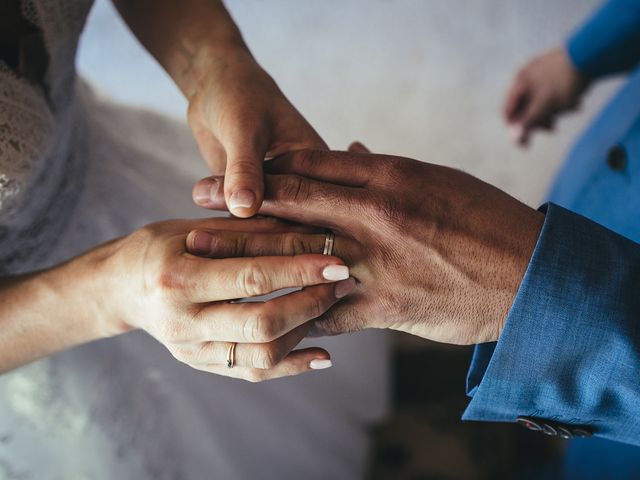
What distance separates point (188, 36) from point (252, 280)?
49 centimetres

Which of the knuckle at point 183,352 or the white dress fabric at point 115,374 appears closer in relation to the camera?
the knuckle at point 183,352

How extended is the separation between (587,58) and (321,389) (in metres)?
0.94

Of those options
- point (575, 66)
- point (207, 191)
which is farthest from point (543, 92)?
point (207, 191)

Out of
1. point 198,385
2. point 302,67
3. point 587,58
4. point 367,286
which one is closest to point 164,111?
point 302,67

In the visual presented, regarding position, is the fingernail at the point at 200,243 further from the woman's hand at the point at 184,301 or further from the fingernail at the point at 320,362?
the fingernail at the point at 320,362

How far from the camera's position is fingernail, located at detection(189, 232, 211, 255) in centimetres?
61

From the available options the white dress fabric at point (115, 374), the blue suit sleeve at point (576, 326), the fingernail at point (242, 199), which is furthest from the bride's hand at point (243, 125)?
the blue suit sleeve at point (576, 326)

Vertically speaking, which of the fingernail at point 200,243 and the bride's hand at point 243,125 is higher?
the bride's hand at point 243,125

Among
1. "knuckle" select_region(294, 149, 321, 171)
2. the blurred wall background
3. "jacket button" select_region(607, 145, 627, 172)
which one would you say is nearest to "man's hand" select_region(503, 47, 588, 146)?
the blurred wall background

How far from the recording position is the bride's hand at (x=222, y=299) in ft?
1.87

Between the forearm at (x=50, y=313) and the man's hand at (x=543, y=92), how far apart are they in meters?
1.08

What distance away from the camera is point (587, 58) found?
3.79ft

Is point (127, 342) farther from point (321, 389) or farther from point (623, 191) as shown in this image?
point (623, 191)

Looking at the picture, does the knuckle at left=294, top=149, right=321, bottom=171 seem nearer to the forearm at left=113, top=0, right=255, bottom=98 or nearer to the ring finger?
the ring finger
